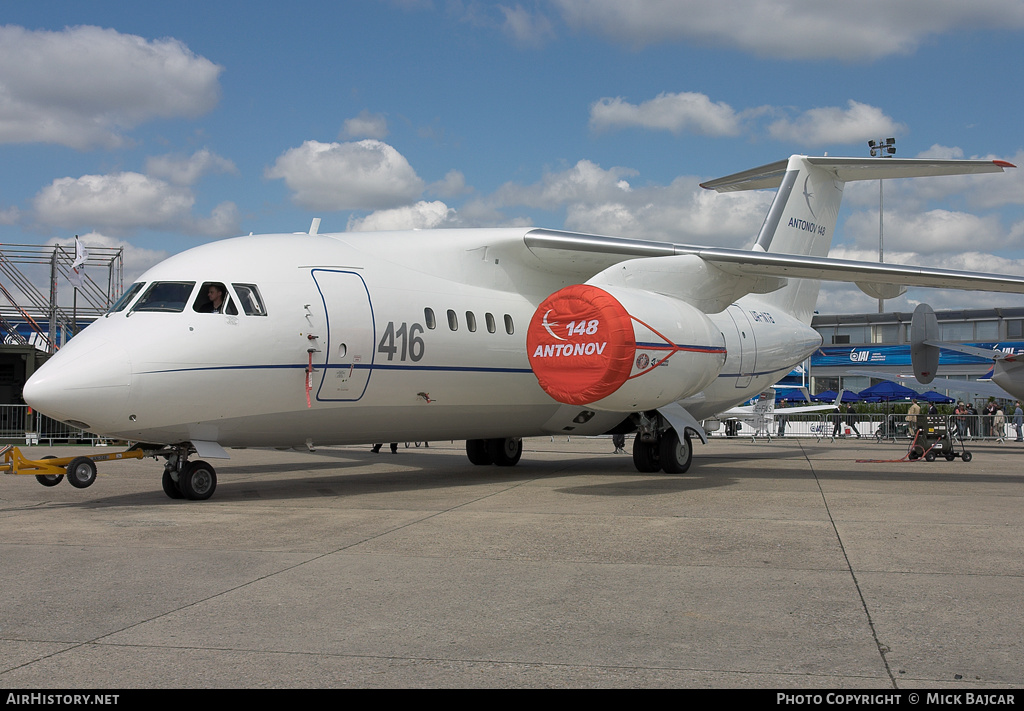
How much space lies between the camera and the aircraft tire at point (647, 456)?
44.5ft

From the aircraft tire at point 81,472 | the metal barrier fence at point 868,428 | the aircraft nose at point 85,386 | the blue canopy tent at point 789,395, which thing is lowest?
the metal barrier fence at point 868,428

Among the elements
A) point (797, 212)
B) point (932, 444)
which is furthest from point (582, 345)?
point (932, 444)

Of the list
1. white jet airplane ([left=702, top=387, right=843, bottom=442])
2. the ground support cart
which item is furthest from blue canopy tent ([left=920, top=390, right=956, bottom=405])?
the ground support cart

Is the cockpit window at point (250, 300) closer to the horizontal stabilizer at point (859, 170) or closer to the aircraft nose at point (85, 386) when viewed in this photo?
the aircraft nose at point (85, 386)

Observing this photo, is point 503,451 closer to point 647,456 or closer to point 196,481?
point 647,456

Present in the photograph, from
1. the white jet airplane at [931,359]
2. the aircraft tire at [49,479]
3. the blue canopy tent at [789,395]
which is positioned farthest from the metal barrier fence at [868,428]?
the aircraft tire at [49,479]

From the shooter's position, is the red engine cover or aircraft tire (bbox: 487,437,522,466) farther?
aircraft tire (bbox: 487,437,522,466)

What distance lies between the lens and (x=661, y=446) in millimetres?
13445

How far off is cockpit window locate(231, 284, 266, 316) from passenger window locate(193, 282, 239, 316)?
0.36 ft

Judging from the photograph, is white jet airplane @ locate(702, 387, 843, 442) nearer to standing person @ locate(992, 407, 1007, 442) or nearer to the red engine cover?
standing person @ locate(992, 407, 1007, 442)

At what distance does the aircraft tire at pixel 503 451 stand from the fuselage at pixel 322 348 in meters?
1.98

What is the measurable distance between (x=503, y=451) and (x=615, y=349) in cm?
597

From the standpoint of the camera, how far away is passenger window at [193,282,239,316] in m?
9.41

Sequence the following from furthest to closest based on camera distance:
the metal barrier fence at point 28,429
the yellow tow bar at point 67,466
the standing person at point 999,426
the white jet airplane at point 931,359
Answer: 1. the standing person at point 999,426
2. the metal barrier fence at point 28,429
3. the white jet airplane at point 931,359
4. the yellow tow bar at point 67,466
